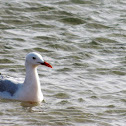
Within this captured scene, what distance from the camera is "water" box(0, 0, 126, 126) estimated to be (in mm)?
10766

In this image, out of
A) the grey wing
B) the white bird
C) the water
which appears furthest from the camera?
the grey wing

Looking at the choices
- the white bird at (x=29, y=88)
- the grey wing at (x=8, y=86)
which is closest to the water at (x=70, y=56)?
the white bird at (x=29, y=88)

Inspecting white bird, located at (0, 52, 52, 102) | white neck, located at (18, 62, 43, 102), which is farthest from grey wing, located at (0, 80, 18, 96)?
white neck, located at (18, 62, 43, 102)

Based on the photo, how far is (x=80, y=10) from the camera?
1866cm

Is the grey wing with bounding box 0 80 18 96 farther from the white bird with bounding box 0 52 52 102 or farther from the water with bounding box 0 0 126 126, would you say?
the water with bounding box 0 0 126 126

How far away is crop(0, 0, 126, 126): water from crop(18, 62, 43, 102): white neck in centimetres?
22

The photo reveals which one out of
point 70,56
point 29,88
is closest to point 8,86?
point 29,88

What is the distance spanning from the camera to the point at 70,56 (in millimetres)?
14594

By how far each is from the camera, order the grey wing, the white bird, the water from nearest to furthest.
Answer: the water, the white bird, the grey wing

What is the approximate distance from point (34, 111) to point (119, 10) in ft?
28.4

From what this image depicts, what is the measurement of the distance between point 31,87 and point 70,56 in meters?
3.21

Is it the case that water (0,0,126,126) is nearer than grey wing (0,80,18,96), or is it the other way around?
water (0,0,126,126)

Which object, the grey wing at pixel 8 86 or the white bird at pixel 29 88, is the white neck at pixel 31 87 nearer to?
the white bird at pixel 29 88

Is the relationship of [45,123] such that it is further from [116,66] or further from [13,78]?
[116,66]
